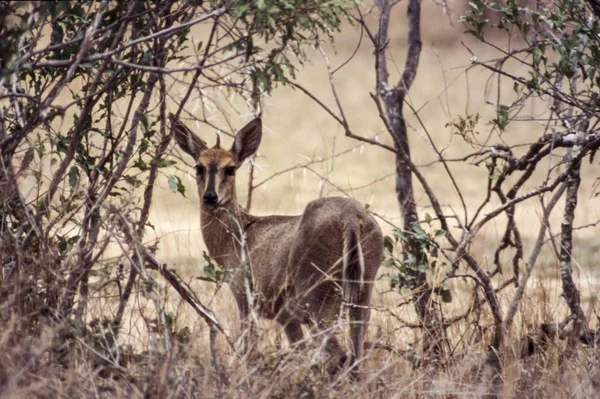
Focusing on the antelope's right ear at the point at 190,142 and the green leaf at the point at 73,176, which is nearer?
the green leaf at the point at 73,176

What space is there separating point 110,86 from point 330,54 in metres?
19.7

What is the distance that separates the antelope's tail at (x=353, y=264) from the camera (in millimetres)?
6344

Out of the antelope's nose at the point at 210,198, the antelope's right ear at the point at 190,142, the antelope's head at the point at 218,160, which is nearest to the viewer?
the antelope's nose at the point at 210,198

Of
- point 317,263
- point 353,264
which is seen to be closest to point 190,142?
point 317,263

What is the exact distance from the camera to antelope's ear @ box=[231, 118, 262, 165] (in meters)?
7.80

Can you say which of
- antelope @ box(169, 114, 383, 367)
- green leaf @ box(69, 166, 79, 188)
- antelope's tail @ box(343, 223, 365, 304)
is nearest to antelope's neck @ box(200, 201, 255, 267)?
antelope @ box(169, 114, 383, 367)

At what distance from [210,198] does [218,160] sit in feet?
1.37

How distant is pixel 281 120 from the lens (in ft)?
68.9

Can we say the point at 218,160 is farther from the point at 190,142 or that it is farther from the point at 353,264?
the point at 353,264

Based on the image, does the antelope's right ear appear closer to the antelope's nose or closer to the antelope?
the antelope

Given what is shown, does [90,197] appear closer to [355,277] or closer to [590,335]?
[355,277]

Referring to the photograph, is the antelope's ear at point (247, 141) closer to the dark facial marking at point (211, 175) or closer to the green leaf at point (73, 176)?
the dark facial marking at point (211, 175)

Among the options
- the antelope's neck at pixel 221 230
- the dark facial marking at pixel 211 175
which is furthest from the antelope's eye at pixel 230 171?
the antelope's neck at pixel 221 230

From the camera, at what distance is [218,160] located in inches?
306
